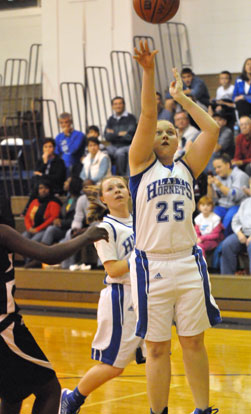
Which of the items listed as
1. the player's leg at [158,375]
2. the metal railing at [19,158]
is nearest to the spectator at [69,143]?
the metal railing at [19,158]

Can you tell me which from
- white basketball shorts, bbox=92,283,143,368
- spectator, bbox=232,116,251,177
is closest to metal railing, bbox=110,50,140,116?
spectator, bbox=232,116,251,177

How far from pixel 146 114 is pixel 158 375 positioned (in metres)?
1.35

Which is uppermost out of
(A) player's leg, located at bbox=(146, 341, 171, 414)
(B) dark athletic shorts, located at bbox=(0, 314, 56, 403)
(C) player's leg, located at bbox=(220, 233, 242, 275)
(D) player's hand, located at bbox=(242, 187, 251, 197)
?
(B) dark athletic shorts, located at bbox=(0, 314, 56, 403)

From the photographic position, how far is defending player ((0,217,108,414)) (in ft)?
10.4

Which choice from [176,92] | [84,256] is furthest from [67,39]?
[176,92]

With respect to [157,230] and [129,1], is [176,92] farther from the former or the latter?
[129,1]

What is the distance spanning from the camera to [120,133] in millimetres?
11133

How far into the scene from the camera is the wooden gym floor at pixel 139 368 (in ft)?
15.5

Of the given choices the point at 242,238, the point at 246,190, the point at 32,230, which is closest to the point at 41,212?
the point at 32,230

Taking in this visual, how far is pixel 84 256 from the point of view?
33.8 feet

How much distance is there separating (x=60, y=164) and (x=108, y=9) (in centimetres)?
352

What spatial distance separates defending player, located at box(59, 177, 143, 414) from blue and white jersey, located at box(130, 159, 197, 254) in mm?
453

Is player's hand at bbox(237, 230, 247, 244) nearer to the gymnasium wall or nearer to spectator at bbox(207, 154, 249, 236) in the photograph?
spectator at bbox(207, 154, 249, 236)

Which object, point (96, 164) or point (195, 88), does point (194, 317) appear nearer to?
point (96, 164)
